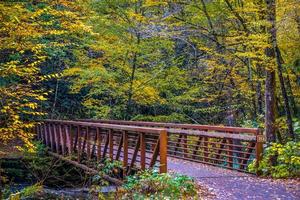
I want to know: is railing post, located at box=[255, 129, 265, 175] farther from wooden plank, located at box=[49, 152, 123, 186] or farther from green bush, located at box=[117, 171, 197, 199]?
wooden plank, located at box=[49, 152, 123, 186]

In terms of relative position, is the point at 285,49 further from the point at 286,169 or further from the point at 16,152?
the point at 16,152

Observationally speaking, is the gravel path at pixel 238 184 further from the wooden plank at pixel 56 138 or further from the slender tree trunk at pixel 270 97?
the wooden plank at pixel 56 138

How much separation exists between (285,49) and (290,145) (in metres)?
4.51

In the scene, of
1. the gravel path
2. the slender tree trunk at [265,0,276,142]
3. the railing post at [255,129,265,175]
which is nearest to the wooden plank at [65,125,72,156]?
the gravel path

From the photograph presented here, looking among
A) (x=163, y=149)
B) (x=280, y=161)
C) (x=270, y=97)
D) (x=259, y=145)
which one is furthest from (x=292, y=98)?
(x=163, y=149)

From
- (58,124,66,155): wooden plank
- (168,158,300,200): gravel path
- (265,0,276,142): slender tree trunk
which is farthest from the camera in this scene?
(58,124,66,155): wooden plank

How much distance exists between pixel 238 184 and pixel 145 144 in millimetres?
2233

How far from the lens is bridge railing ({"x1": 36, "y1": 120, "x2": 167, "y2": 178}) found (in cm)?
863

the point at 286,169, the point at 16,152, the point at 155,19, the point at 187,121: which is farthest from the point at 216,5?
the point at 16,152

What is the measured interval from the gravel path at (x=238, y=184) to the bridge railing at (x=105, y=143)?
1033mm

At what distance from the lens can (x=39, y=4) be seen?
44.8ft

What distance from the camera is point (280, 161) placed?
9.70 meters

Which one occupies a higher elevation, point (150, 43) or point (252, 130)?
point (150, 43)

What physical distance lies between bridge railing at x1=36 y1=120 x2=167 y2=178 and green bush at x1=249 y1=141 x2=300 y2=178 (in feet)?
8.75
